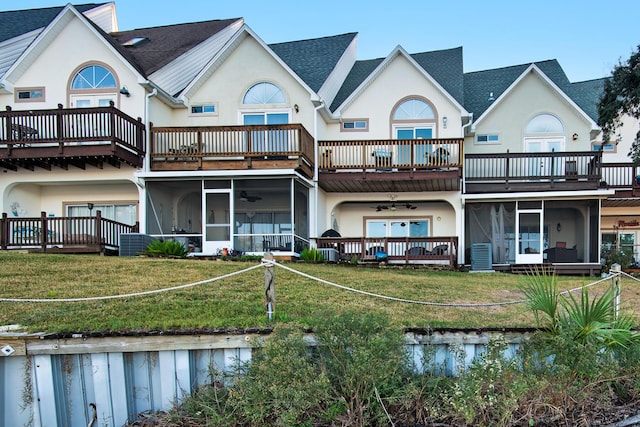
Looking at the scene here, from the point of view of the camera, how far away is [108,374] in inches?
222

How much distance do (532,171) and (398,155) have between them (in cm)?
491

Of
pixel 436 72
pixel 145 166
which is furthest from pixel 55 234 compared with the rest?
pixel 436 72

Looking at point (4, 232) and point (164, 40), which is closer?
point (4, 232)

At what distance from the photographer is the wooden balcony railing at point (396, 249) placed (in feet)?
53.5

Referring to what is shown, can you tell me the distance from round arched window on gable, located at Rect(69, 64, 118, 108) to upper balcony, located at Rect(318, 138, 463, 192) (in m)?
7.29

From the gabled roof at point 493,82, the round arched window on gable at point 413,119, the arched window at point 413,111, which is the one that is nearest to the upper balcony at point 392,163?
the round arched window on gable at point 413,119

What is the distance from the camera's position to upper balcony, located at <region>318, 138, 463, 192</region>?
55.7 feet

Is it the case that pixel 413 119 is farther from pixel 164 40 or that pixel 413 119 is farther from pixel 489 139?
pixel 164 40

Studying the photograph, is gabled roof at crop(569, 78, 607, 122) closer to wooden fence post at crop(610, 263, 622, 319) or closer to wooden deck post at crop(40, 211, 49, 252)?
wooden fence post at crop(610, 263, 622, 319)

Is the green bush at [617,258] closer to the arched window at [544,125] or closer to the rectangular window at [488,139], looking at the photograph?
the arched window at [544,125]

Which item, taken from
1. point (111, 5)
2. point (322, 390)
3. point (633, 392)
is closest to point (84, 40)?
point (111, 5)

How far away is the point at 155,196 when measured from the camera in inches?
680

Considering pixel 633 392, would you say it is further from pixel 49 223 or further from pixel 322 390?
pixel 49 223

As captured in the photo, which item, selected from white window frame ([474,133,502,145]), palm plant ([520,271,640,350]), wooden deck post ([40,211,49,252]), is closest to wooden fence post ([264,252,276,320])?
palm plant ([520,271,640,350])
